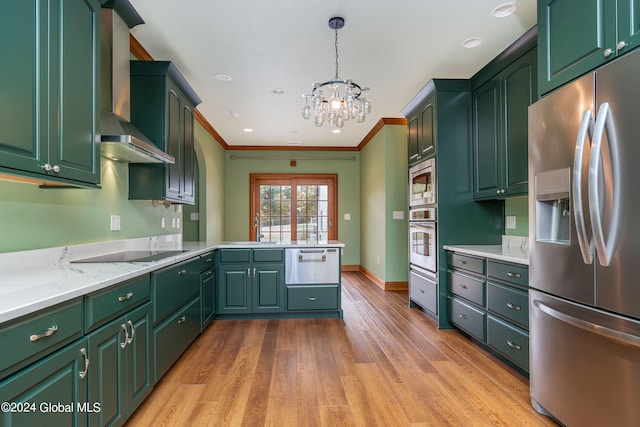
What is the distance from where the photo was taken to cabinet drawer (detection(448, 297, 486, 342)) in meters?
2.79

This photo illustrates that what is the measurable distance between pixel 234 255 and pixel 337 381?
1.87m

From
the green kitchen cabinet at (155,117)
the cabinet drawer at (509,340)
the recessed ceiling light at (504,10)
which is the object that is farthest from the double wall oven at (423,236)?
the green kitchen cabinet at (155,117)

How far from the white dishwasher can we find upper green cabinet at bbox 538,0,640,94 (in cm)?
249

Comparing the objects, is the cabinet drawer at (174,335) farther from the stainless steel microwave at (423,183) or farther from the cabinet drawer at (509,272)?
the stainless steel microwave at (423,183)

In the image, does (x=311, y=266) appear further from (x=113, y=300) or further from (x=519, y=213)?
(x=113, y=300)

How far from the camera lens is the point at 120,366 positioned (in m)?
Answer: 1.65

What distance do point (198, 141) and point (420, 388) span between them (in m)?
4.38

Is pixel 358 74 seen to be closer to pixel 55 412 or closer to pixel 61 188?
pixel 61 188

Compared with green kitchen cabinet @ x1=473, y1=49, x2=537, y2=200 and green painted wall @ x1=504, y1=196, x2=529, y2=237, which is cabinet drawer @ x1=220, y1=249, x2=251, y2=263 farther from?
green painted wall @ x1=504, y1=196, x2=529, y2=237

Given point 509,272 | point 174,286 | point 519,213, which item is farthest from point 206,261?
point 519,213

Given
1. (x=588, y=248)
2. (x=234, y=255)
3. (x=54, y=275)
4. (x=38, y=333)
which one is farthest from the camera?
(x=234, y=255)

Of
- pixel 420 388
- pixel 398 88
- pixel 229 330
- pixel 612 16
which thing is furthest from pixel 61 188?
pixel 398 88

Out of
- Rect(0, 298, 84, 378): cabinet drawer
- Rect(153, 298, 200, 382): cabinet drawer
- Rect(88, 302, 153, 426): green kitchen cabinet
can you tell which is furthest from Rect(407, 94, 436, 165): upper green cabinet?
Rect(0, 298, 84, 378): cabinet drawer

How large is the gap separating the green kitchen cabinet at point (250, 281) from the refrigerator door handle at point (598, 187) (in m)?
2.81
